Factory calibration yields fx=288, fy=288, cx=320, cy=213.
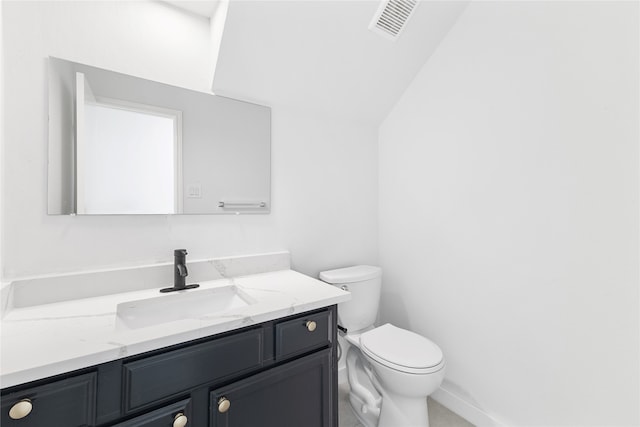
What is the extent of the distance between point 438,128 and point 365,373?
60.1 inches

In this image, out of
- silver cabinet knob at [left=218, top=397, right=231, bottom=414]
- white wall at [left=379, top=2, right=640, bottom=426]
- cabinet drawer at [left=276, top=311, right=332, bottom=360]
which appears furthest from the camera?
white wall at [left=379, top=2, right=640, bottom=426]

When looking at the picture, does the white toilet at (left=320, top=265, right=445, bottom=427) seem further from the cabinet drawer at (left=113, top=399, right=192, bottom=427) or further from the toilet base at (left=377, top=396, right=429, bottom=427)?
the cabinet drawer at (left=113, top=399, right=192, bottom=427)

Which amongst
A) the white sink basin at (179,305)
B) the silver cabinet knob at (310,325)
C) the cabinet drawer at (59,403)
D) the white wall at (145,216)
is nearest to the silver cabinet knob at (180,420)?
the cabinet drawer at (59,403)

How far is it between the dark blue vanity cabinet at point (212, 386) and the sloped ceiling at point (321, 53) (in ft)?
3.96

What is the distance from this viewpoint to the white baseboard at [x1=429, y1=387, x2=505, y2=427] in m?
1.53

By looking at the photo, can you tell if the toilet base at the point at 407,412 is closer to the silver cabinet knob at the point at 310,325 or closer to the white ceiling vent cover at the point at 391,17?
the silver cabinet knob at the point at 310,325

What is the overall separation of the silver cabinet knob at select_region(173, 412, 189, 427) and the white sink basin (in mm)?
299

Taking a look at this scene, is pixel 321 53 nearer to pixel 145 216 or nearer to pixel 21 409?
pixel 145 216

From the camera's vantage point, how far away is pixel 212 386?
0.90 meters

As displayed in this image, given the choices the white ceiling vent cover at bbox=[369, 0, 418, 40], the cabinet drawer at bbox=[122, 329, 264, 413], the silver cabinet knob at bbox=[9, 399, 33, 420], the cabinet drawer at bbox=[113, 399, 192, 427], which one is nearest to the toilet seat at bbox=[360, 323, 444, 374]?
the cabinet drawer at bbox=[122, 329, 264, 413]

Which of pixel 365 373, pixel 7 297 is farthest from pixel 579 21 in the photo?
pixel 7 297

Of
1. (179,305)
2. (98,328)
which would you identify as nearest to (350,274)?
(179,305)

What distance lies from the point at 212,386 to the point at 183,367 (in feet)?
0.41

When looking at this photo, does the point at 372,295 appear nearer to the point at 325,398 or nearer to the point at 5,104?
the point at 325,398
